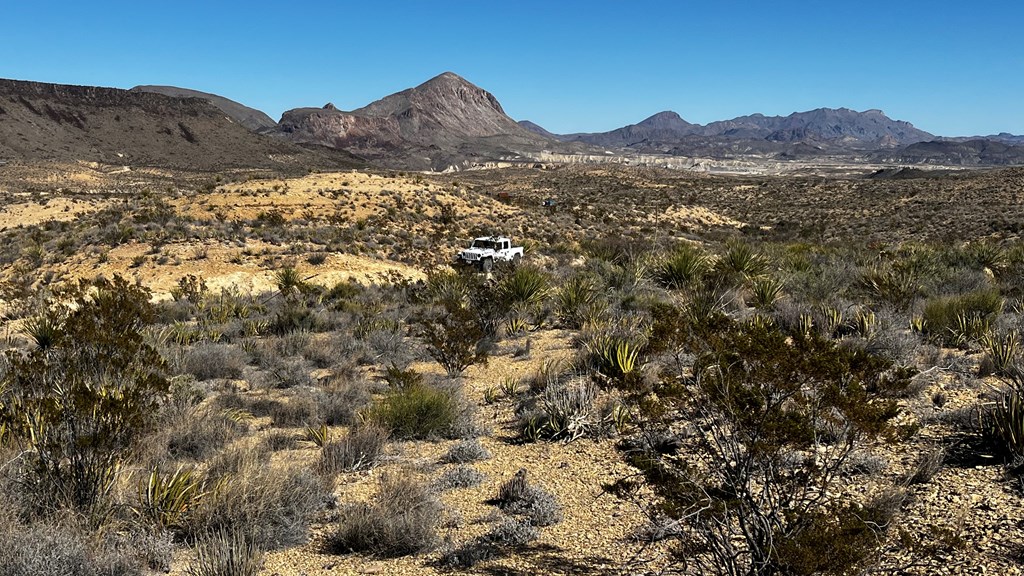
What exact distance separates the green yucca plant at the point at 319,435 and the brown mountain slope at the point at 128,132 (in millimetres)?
94008

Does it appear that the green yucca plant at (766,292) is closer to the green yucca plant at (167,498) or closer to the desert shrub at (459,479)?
the desert shrub at (459,479)

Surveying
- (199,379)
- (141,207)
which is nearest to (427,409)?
(199,379)

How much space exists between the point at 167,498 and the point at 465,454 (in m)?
2.65

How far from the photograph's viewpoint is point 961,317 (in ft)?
29.3

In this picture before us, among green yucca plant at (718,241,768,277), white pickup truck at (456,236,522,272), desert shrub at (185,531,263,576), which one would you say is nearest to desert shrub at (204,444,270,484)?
desert shrub at (185,531,263,576)

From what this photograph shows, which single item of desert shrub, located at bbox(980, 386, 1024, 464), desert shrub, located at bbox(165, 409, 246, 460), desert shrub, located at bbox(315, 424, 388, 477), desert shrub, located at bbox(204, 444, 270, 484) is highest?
desert shrub, located at bbox(980, 386, 1024, 464)

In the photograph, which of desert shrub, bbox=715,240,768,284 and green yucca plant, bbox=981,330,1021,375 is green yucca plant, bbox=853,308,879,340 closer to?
green yucca plant, bbox=981,330,1021,375

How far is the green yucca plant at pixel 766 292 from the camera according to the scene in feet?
38.5

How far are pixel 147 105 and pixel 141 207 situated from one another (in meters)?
106

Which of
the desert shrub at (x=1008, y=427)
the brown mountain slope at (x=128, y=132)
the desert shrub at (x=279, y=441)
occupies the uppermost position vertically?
the brown mountain slope at (x=128, y=132)

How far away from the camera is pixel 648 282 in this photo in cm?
1452

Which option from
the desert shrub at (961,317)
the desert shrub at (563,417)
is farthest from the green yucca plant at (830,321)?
the desert shrub at (563,417)

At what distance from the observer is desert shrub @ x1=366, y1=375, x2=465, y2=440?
6965 millimetres

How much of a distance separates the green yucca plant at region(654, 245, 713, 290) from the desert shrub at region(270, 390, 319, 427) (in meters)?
8.75
